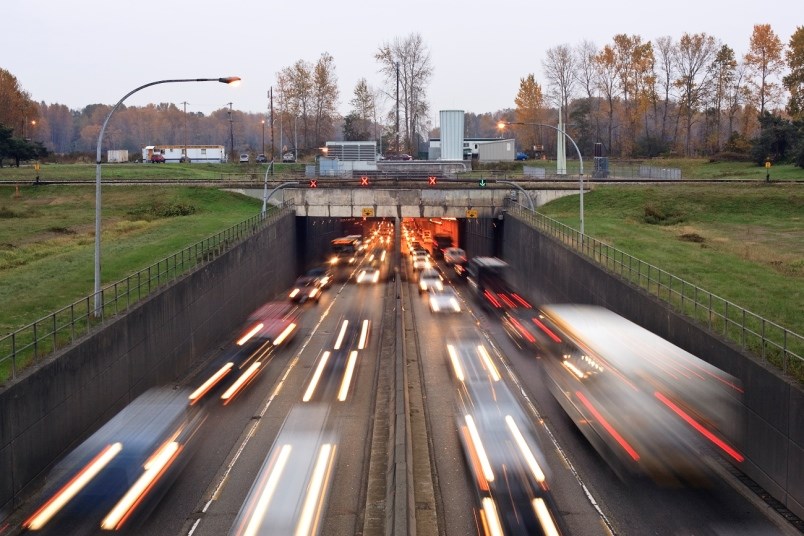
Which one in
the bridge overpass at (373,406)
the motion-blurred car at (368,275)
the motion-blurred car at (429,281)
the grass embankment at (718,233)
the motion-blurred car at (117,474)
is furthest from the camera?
the motion-blurred car at (368,275)

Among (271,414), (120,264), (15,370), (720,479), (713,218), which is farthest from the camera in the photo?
(713,218)

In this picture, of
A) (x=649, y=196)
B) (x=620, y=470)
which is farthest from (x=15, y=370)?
(x=649, y=196)

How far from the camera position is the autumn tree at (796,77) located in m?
92.2

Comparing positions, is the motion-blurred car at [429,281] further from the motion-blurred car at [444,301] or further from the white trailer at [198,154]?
the white trailer at [198,154]

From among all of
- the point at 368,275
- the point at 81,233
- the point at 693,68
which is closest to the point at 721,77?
the point at 693,68

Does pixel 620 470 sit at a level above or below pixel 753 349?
below

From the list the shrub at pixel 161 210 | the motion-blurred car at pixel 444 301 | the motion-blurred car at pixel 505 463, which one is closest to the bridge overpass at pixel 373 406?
the motion-blurred car at pixel 505 463

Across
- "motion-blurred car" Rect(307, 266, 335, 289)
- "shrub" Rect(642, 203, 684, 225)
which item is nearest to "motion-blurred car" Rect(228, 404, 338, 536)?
"motion-blurred car" Rect(307, 266, 335, 289)

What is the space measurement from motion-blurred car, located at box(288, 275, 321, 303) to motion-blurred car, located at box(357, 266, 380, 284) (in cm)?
582

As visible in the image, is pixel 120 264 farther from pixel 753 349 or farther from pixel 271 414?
pixel 753 349

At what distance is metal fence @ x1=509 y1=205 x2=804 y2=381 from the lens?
66.6ft

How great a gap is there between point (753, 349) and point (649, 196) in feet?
154

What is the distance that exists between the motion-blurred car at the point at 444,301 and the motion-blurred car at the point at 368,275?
10.2m

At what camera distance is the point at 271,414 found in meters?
27.2
